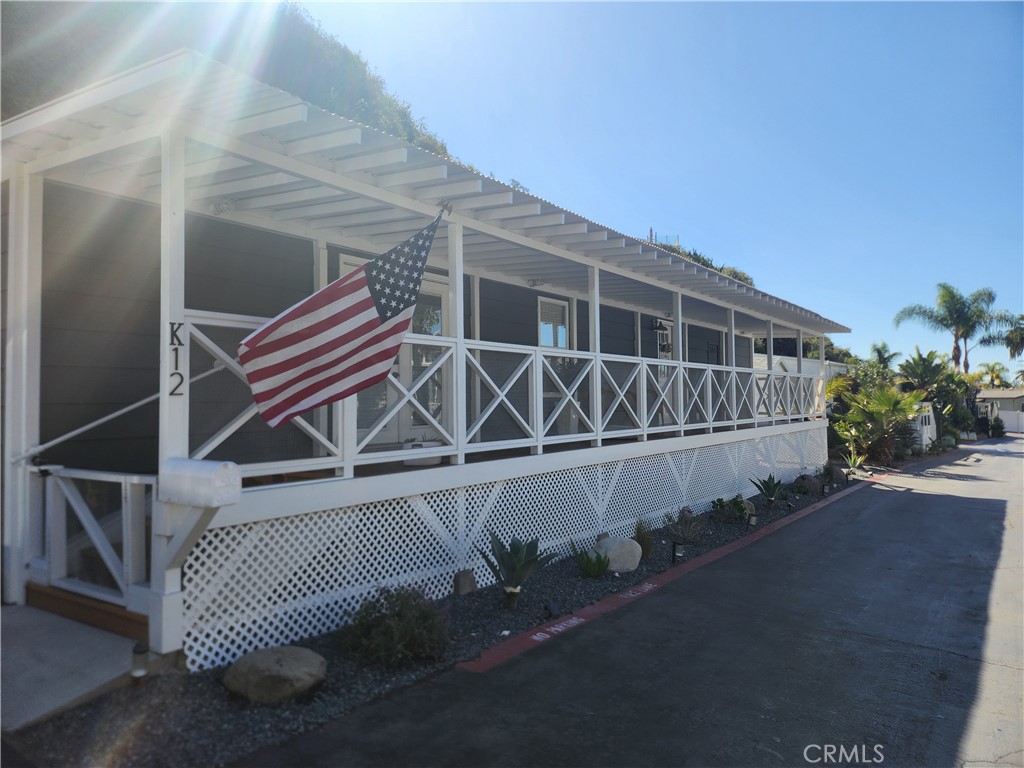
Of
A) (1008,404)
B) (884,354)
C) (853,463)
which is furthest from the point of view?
(1008,404)

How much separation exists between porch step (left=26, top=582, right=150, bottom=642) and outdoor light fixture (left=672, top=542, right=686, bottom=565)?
5.88m

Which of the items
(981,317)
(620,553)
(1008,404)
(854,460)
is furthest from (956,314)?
(620,553)

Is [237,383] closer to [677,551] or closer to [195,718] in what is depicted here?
[195,718]

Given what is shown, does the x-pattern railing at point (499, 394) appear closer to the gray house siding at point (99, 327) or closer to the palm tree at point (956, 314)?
the gray house siding at point (99, 327)

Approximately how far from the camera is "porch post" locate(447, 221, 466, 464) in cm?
645

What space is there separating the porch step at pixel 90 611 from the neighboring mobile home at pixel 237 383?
0.15 ft

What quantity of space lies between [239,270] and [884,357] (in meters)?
44.1

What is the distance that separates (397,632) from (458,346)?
2.81 m

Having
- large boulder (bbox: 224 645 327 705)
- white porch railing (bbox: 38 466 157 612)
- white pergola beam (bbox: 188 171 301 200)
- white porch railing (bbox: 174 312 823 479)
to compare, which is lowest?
large boulder (bbox: 224 645 327 705)

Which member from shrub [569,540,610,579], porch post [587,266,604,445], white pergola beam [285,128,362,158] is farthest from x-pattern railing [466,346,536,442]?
white pergola beam [285,128,362,158]

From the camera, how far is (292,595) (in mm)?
5035

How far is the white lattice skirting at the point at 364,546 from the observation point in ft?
14.9

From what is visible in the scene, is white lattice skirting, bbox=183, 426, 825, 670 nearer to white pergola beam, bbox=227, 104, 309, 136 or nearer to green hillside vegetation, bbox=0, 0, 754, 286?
white pergola beam, bbox=227, 104, 309, 136

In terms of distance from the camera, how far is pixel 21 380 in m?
5.11
